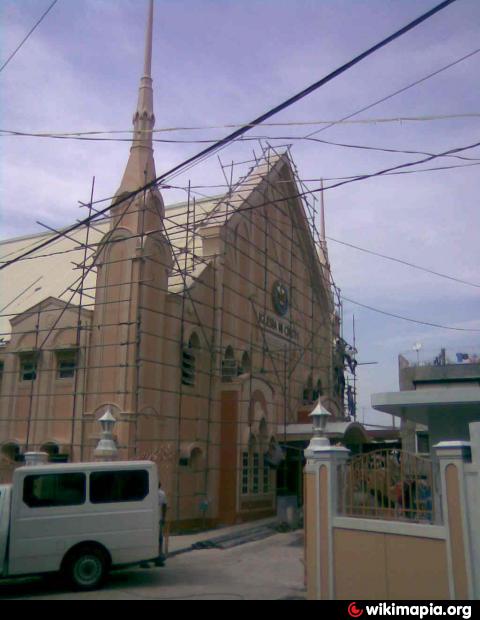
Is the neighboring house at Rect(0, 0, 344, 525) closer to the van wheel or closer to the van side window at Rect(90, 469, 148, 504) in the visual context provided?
the van side window at Rect(90, 469, 148, 504)

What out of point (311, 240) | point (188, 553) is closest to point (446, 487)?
point (188, 553)

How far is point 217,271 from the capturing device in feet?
75.8

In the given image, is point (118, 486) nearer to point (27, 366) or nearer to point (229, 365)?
point (229, 365)

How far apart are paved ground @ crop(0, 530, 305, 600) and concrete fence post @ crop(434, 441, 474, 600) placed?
351 cm

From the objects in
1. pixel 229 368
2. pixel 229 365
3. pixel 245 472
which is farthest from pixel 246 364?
pixel 245 472

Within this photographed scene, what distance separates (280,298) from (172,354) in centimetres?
866

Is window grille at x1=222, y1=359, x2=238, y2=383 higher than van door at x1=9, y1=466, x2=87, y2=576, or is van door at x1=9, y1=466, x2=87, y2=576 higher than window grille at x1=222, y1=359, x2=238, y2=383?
window grille at x1=222, y1=359, x2=238, y2=383

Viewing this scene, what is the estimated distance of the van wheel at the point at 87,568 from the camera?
1162cm

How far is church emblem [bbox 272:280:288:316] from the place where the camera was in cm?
2725

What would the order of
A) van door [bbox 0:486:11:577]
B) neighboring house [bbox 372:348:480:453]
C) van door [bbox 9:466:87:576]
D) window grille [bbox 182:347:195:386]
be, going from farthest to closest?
window grille [bbox 182:347:195:386]
neighboring house [bbox 372:348:480:453]
van door [bbox 9:466:87:576]
van door [bbox 0:486:11:577]

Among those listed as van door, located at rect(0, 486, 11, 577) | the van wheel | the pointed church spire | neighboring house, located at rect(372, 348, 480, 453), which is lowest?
the van wheel

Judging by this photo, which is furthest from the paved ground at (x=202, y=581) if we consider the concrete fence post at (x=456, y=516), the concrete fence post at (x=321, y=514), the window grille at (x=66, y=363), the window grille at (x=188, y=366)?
the window grille at (x=66, y=363)

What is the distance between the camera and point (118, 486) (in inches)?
495

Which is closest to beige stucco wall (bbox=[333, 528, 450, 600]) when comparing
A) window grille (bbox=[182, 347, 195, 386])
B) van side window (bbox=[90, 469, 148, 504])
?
van side window (bbox=[90, 469, 148, 504])
